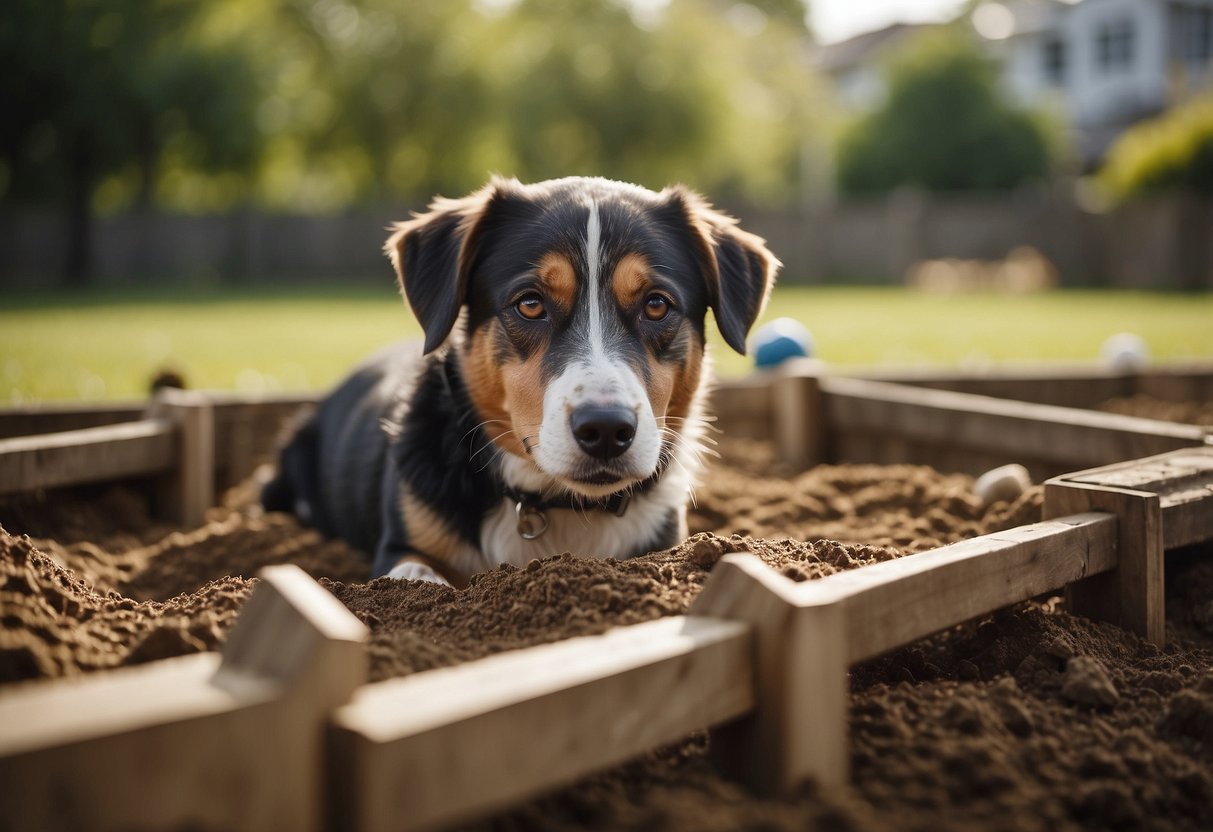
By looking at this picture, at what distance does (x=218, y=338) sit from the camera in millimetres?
14172

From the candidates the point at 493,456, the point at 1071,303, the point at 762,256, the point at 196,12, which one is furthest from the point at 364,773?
the point at 196,12

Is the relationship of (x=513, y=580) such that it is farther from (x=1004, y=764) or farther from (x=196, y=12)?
(x=196, y=12)

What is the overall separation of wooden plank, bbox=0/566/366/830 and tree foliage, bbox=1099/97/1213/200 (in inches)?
1128

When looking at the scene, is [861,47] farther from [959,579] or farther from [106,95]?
[959,579]

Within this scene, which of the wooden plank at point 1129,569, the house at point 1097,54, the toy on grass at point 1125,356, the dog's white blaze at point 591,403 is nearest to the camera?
the wooden plank at point 1129,569

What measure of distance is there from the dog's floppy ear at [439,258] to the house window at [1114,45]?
52429 millimetres

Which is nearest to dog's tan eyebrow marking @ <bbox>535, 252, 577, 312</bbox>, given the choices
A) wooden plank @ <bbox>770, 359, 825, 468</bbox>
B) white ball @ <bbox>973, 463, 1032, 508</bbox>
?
white ball @ <bbox>973, 463, 1032, 508</bbox>

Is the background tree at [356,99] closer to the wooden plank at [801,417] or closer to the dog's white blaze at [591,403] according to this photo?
the wooden plank at [801,417]

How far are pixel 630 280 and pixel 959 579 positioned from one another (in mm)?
1689

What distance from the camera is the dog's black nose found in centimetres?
321

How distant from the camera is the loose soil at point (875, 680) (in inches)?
79.4

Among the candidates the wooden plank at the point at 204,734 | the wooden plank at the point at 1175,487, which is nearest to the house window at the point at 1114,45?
the wooden plank at the point at 1175,487

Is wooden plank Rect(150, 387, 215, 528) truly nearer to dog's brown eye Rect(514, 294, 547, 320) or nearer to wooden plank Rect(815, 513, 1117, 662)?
dog's brown eye Rect(514, 294, 547, 320)

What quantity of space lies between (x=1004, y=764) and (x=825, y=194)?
5003 cm
